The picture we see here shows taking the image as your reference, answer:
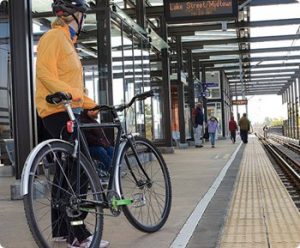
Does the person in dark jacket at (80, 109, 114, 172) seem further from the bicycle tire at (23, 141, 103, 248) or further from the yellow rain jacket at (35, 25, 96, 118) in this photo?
the bicycle tire at (23, 141, 103, 248)

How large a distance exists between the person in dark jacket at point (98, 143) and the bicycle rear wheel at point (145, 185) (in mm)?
115

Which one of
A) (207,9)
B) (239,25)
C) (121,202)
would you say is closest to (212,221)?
(121,202)

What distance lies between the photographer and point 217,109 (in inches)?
1580

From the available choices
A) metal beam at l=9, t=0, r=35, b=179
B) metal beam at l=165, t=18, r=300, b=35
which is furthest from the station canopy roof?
metal beam at l=9, t=0, r=35, b=179

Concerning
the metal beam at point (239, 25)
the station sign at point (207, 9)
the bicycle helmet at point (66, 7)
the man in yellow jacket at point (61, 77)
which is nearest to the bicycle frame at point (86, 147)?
A: the man in yellow jacket at point (61, 77)

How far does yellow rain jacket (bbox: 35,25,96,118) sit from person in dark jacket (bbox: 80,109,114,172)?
15 centimetres

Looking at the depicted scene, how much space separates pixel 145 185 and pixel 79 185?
3.27 ft

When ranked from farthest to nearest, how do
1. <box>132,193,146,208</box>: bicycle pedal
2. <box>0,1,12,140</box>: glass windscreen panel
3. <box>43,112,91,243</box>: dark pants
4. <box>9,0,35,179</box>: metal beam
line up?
<box>0,1,12,140</box>: glass windscreen panel < <box>9,0,35,179</box>: metal beam < <box>132,193,146,208</box>: bicycle pedal < <box>43,112,91,243</box>: dark pants

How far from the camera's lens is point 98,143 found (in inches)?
168

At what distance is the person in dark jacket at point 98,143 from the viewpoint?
4.24 m

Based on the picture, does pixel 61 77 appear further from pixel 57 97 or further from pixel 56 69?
pixel 57 97

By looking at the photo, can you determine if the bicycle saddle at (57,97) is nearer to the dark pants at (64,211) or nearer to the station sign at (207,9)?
the dark pants at (64,211)

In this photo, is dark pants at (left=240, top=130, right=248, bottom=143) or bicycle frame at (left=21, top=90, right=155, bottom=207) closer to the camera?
bicycle frame at (left=21, top=90, right=155, bottom=207)

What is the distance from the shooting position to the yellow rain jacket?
3984mm
